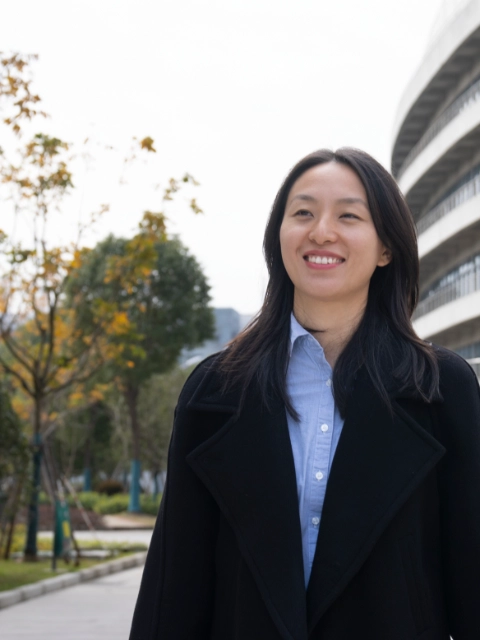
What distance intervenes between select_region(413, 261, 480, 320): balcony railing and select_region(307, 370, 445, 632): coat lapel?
29200 millimetres

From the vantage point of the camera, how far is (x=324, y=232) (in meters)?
2.40

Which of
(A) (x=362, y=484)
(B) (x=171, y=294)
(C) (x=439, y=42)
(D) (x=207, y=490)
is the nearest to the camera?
(A) (x=362, y=484)

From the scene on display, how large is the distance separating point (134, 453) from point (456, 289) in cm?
1257

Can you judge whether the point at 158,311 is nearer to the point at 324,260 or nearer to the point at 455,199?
the point at 455,199

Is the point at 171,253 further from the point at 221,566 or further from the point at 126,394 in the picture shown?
the point at 221,566

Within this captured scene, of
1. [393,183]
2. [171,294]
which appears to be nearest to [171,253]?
[171,294]

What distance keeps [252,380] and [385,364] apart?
0.31 m

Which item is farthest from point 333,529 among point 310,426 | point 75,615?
point 75,615

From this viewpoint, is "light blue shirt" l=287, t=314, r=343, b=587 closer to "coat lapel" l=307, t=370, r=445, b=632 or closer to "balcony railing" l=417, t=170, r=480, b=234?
"coat lapel" l=307, t=370, r=445, b=632

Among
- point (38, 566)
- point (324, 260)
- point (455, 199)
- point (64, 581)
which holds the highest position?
point (455, 199)

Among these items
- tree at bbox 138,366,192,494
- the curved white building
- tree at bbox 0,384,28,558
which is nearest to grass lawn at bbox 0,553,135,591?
tree at bbox 0,384,28,558

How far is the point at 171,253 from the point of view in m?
38.7

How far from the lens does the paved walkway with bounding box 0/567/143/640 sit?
9789 mm

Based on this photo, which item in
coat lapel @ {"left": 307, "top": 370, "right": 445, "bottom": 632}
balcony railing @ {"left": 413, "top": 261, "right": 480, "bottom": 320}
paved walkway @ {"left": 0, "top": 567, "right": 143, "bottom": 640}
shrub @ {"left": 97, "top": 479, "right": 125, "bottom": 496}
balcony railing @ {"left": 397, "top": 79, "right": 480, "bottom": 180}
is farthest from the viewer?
shrub @ {"left": 97, "top": 479, "right": 125, "bottom": 496}
